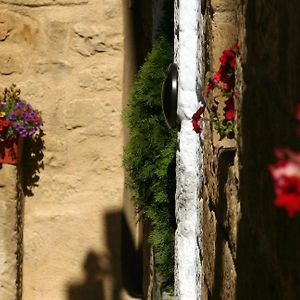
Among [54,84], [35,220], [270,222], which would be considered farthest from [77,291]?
[270,222]

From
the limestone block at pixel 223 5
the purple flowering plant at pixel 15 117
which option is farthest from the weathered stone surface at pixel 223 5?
the purple flowering plant at pixel 15 117

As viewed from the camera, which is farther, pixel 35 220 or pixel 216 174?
pixel 35 220

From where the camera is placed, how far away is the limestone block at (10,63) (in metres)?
5.02

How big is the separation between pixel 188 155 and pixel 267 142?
1503mm

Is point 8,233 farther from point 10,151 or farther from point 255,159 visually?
point 255,159

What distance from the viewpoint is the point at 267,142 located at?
179 centimetres

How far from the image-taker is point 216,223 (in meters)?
2.62

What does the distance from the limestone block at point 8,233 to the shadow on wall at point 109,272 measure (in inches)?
13.8

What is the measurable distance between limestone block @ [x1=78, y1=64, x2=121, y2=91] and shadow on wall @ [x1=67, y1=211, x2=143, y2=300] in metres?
0.78

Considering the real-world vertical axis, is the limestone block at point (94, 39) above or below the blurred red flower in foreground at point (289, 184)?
above

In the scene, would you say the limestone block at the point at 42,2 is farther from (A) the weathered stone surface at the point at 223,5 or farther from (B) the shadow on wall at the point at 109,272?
(A) the weathered stone surface at the point at 223,5

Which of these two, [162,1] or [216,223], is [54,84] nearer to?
[162,1]

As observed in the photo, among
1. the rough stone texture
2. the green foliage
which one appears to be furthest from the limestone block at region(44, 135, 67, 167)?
the rough stone texture

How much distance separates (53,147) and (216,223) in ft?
8.55
